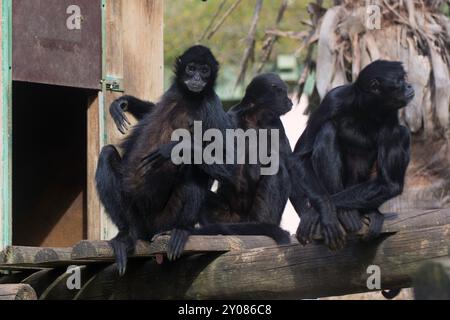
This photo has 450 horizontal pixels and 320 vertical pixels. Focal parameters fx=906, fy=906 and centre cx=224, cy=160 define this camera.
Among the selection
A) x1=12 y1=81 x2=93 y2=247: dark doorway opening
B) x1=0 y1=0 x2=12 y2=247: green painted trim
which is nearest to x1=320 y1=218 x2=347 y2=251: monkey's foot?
x1=0 y1=0 x2=12 y2=247: green painted trim

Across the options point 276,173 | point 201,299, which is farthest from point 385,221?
point 276,173

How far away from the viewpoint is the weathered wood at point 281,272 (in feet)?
21.8

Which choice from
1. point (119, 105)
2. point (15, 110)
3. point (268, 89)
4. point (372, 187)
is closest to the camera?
point (372, 187)

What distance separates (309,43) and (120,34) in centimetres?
448

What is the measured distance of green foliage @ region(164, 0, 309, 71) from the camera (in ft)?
93.2

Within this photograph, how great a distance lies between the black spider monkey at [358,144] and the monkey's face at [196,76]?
1.08 m

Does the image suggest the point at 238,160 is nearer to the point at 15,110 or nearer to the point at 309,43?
the point at 15,110

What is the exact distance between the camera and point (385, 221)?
6.79m

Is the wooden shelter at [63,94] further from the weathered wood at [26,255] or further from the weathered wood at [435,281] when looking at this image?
the weathered wood at [435,281]

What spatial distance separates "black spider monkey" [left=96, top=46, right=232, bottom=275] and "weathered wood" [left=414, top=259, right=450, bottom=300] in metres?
3.95

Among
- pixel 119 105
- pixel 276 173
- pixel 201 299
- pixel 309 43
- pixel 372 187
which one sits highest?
pixel 309 43

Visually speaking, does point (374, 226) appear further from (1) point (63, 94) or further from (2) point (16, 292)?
(1) point (63, 94)

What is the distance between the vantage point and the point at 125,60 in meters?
10.8

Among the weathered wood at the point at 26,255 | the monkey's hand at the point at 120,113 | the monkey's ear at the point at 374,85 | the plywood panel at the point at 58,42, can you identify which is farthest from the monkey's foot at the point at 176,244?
the plywood panel at the point at 58,42
